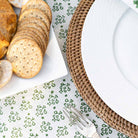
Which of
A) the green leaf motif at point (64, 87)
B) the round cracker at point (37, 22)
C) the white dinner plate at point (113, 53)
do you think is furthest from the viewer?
the green leaf motif at point (64, 87)

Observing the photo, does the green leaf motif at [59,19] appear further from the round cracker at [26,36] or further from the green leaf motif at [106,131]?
the green leaf motif at [106,131]

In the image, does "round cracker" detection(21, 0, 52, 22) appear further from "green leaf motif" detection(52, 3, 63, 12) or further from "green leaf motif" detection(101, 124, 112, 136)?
"green leaf motif" detection(101, 124, 112, 136)

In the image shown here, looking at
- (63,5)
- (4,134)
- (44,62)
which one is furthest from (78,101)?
(63,5)

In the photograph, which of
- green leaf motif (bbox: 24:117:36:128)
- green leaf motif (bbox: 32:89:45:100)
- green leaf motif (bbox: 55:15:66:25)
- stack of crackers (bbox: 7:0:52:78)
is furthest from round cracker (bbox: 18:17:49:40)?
green leaf motif (bbox: 24:117:36:128)

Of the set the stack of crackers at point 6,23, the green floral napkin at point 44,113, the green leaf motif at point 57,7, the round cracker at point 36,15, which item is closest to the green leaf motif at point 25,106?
the green floral napkin at point 44,113

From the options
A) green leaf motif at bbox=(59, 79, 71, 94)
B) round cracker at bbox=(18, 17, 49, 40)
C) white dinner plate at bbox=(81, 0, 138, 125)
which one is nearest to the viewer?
white dinner plate at bbox=(81, 0, 138, 125)

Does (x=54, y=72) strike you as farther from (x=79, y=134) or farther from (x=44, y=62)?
(x=79, y=134)
